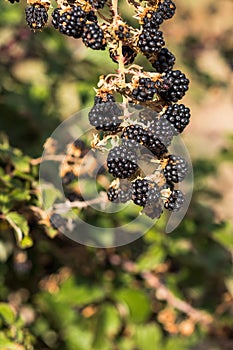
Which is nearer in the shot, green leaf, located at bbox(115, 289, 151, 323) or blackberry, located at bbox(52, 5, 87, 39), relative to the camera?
blackberry, located at bbox(52, 5, 87, 39)

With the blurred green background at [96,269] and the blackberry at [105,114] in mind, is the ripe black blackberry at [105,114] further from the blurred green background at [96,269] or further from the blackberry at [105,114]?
the blurred green background at [96,269]

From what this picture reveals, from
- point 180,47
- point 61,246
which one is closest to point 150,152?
point 61,246

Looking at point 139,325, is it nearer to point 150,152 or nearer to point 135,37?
point 150,152

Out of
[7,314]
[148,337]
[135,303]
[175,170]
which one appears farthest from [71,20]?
[148,337]

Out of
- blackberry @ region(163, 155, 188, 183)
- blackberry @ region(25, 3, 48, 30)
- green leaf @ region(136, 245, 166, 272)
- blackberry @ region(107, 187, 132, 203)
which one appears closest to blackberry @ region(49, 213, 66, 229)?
blackberry @ region(107, 187, 132, 203)

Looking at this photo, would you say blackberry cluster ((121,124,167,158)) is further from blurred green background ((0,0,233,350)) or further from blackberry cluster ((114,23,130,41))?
blurred green background ((0,0,233,350))

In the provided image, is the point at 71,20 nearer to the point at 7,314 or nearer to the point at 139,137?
the point at 139,137
